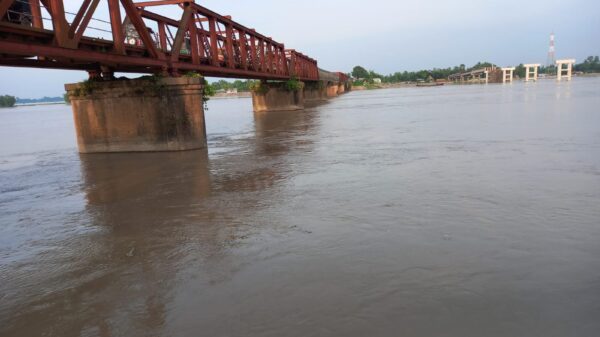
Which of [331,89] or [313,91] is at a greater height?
[331,89]

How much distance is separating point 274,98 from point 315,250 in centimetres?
4272

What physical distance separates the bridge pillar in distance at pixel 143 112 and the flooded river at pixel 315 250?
4.49 metres

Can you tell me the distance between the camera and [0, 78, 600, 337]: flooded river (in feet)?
14.0

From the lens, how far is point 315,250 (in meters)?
5.97

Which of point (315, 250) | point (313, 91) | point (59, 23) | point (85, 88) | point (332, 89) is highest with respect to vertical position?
point (59, 23)

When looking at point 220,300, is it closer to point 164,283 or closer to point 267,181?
point 164,283

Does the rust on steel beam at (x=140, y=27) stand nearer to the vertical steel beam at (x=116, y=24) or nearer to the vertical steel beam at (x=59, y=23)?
the vertical steel beam at (x=116, y=24)

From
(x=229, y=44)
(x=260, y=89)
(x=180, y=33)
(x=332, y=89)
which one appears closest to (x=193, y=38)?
(x=180, y=33)

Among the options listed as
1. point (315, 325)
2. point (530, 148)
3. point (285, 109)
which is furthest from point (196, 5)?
point (285, 109)

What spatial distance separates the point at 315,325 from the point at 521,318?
5.84ft

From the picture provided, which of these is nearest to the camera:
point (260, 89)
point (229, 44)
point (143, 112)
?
point (143, 112)

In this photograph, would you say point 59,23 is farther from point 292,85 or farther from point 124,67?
point 292,85

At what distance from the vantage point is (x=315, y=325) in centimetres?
411

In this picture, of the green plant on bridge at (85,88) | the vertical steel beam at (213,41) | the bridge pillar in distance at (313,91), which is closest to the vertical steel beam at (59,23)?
the green plant on bridge at (85,88)
